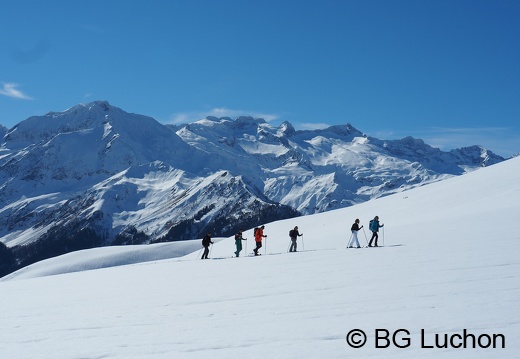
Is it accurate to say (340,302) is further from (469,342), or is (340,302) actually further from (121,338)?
(121,338)

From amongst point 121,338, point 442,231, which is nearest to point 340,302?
point 121,338

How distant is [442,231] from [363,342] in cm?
1952

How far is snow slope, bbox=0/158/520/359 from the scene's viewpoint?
961 centimetres

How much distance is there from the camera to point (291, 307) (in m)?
12.6

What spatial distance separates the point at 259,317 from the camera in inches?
466

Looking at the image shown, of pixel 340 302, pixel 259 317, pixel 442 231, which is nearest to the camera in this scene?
pixel 259 317

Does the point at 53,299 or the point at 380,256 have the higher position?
the point at 380,256

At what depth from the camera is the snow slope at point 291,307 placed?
9.61 metres

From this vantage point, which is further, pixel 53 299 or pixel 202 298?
pixel 53 299

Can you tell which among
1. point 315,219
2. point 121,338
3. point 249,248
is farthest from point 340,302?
point 315,219

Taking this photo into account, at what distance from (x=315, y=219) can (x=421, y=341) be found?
1719 inches

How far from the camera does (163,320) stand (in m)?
12.4

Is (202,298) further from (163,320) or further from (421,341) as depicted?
(421,341)

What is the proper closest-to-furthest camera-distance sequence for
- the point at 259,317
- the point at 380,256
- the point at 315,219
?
the point at 259,317, the point at 380,256, the point at 315,219
